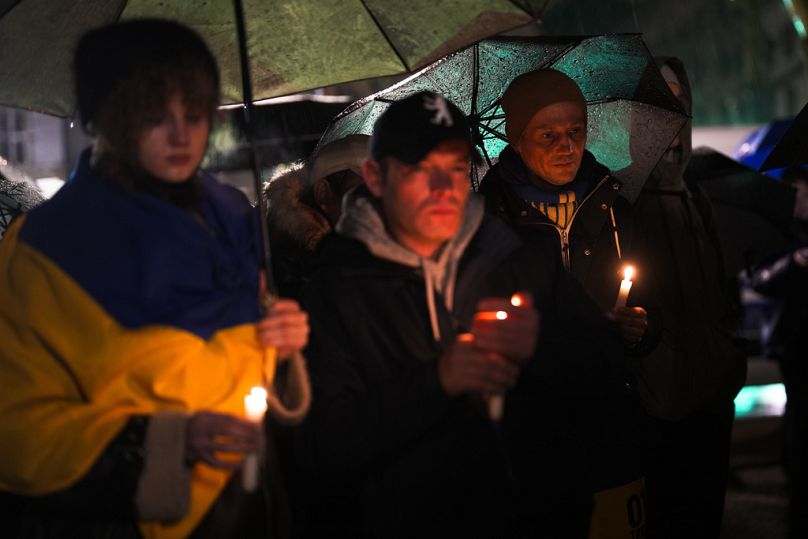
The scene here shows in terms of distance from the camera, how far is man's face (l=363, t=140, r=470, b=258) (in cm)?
292

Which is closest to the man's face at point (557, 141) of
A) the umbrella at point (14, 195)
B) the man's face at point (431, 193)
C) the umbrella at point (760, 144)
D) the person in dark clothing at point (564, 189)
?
the person in dark clothing at point (564, 189)

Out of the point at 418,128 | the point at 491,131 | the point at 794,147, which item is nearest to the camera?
the point at 418,128

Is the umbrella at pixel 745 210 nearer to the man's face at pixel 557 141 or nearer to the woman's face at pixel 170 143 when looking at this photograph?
the man's face at pixel 557 141

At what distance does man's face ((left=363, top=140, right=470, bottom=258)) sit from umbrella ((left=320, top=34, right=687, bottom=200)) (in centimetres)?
207

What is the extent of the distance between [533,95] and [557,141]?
23 centimetres

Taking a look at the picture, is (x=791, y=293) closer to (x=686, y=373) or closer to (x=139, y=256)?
(x=686, y=373)

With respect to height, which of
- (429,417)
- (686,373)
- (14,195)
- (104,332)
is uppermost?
(14,195)

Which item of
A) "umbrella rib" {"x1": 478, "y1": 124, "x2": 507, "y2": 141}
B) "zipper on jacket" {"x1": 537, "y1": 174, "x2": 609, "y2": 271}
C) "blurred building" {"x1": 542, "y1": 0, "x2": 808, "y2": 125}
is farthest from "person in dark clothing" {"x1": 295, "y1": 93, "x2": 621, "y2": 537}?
"blurred building" {"x1": 542, "y1": 0, "x2": 808, "y2": 125}

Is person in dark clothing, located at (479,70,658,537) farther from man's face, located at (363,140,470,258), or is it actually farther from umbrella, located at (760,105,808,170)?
man's face, located at (363,140,470,258)

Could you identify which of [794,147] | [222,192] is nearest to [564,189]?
[794,147]

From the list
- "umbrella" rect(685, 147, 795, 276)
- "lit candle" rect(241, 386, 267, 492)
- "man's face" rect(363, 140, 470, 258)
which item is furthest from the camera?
"umbrella" rect(685, 147, 795, 276)

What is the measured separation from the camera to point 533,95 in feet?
14.6

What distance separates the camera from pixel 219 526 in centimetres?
262

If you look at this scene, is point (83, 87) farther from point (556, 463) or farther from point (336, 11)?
point (556, 463)
